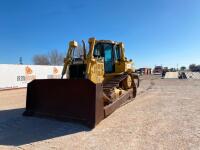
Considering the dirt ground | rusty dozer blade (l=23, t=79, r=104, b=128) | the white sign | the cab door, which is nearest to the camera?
the dirt ground

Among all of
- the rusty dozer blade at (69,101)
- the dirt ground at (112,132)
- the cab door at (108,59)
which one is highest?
the cab door at (108,59)

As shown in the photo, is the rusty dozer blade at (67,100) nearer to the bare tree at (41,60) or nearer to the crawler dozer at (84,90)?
the crawler dozer at (84,90)

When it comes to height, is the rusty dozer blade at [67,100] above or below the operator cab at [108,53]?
below

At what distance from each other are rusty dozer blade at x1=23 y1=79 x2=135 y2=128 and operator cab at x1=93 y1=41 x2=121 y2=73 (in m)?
2.06

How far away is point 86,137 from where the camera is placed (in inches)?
216

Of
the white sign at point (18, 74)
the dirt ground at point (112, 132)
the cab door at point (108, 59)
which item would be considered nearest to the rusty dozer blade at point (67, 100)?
the dirt ground at point (112, 132)

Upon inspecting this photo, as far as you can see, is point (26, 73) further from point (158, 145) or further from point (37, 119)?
point (158, 145)

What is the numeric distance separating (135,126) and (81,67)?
Result: 114 inches

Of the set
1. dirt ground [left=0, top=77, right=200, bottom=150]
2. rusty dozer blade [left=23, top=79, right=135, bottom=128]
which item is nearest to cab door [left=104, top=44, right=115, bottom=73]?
rusty dozer blade [left=23, top=79, right=135, bottom=128]

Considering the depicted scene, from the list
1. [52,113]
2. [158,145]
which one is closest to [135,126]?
[158,145]

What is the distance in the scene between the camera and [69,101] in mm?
6980

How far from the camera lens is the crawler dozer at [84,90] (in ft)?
21.3

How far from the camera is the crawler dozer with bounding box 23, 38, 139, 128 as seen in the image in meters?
6.50

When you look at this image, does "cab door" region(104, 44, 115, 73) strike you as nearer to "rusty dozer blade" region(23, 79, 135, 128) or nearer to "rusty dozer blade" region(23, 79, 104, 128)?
"rusty dozer blade" region(23, 79, 135, 128)
